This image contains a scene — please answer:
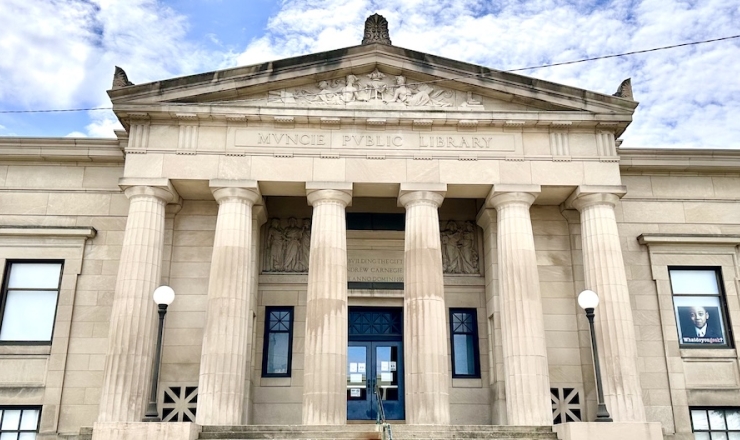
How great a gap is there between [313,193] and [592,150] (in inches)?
340

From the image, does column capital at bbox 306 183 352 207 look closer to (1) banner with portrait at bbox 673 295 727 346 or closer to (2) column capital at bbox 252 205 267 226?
(2) column capital at bbox 252 205 267 226

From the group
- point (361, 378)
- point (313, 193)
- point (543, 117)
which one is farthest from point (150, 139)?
point (543, 117)

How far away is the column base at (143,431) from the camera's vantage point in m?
15.4

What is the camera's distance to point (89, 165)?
2305 cm

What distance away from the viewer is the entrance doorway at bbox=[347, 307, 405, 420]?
Result: 22812 mm

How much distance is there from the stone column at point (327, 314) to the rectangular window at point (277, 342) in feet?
11.4

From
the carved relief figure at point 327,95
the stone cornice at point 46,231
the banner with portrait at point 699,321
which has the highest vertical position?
the carved relief figure at point 327,95

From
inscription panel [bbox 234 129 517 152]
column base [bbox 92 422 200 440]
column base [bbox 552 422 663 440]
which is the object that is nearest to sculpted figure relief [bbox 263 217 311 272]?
inscription panel [bbox 234 129 517 152]

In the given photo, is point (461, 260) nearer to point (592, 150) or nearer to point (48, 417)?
point (592, 150)

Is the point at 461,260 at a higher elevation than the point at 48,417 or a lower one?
higher

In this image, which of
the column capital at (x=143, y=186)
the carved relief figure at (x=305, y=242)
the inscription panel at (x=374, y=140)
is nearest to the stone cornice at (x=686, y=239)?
the inscription panel at (x=374, y=140)

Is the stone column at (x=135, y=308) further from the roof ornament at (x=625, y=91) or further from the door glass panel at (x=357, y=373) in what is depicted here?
the roof ornament at (x=625, y=91)

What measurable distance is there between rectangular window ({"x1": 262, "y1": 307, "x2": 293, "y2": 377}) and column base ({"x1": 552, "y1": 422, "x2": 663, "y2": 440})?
376 inches

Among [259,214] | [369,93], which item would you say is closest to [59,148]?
[259,214]
